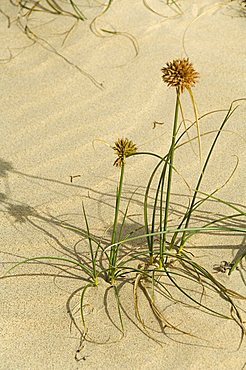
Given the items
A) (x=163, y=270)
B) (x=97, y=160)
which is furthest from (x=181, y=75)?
(x=97, y=160)

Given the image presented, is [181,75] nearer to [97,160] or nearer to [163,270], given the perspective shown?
[163,270]

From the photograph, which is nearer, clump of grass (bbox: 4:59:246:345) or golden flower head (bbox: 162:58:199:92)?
golden flower head (bbox: 162:58:199:92)

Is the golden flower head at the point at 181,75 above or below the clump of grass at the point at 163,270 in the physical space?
above

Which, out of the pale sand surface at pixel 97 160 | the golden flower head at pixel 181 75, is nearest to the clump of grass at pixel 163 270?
the pale sand surface at pixel 97 160

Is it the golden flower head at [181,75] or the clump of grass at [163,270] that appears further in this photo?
the clump of grass at [163,270]

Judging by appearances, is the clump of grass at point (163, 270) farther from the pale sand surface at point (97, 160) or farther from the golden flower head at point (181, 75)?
the golden flower head at point (181, 75)

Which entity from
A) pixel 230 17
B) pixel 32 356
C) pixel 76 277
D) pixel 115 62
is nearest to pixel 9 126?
pixel 115 62

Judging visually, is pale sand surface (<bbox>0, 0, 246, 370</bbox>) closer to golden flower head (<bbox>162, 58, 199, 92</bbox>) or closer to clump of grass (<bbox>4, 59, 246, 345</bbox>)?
clump of grass (<bbox>4, 59, 246, 345</bbox>)

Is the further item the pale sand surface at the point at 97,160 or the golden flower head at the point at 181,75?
the pale sand surface at the point at 97,160

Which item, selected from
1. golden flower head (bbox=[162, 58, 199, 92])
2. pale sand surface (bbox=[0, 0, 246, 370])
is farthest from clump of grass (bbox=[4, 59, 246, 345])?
golden flower head (bbox=[162, 58, 199, 92])
